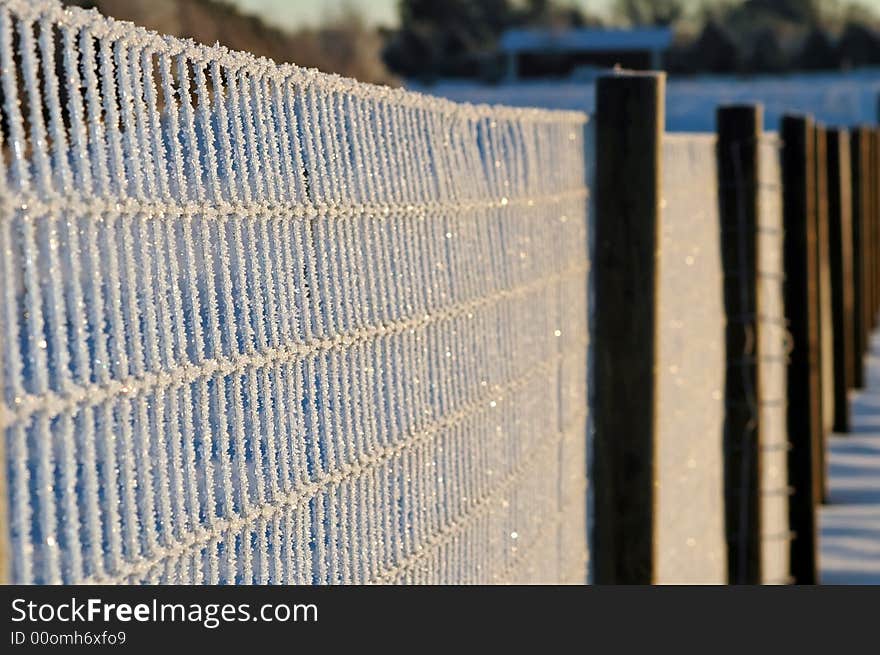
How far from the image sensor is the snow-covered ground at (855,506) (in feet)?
22.2

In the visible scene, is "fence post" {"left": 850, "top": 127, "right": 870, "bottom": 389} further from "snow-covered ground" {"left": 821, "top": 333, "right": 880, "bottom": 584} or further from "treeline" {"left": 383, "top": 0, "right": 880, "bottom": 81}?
"treeline" {"left": 383, "top": 0, "right": 880, "bottom": 81}

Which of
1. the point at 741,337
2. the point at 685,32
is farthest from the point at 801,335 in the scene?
the point at 685,32

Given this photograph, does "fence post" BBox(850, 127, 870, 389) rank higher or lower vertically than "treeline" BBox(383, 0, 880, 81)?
lower

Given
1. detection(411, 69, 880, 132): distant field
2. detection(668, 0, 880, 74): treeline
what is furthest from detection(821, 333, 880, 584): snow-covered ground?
detection(668, 0, 880, 74): treeline

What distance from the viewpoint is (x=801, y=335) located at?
690 cm

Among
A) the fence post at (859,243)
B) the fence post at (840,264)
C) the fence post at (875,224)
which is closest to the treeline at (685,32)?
the fence post at (875,224)

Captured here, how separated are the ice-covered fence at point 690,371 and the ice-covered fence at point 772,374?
0.16 meters

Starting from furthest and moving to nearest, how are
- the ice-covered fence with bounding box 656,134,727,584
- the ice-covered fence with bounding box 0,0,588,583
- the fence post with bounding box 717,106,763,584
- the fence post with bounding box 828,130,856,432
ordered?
the fence post with bounding box 828,130,856,432, the fence post with bounding box 717,106,763,584, the ice-covered fence with bounding box 656,134,727,584, the ice-covered fence with bounding box 0,0,588,583

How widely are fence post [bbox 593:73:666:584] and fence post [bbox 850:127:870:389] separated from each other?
8356mm

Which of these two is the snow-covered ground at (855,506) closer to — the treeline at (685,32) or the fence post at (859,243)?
the fence post at (859,243)

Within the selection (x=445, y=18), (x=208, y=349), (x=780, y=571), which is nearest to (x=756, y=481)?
(x=780, y=571)

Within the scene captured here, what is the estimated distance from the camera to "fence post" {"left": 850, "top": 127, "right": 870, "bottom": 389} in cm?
1255

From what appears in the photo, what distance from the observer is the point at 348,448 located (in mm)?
2455

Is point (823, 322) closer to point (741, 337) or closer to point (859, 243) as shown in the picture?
point (859, 243)
